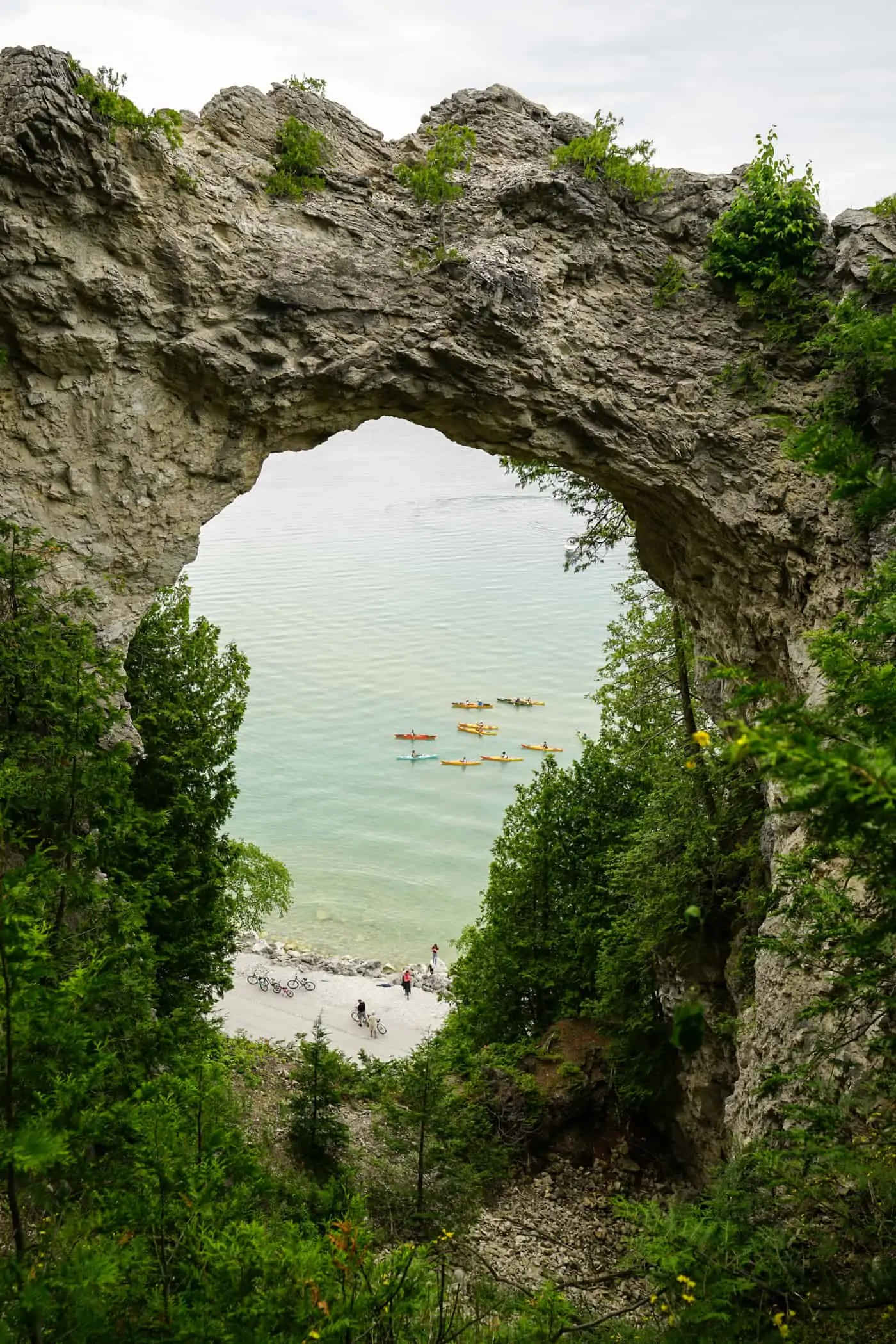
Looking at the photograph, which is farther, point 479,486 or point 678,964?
point 479,486

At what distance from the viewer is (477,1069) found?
495 inches

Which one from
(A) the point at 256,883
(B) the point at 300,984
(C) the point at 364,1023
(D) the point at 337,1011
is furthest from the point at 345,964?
(A) the point at 256,883

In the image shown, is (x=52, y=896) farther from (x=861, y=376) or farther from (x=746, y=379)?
(x=861, y=376)

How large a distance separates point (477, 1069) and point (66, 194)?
1225cm

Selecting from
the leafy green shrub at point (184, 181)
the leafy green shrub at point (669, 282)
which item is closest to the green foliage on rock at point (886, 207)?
the leafy green shrub at point (669, 282)

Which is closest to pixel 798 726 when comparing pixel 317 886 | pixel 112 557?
pixel 112 557

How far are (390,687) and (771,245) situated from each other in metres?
31.9

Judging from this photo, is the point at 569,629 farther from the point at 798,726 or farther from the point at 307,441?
the point at 798,726

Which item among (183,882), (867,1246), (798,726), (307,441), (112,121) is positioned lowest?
(867,1246)

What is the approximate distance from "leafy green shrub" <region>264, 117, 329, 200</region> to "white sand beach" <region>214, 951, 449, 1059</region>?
57.9 ft

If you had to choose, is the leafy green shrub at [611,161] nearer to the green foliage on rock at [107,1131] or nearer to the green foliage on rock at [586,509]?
the green foliage on rock at [586,509]

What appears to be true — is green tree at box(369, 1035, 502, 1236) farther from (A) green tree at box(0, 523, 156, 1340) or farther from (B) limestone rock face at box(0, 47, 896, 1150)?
(B) limestone rock face at box(0, 47, 896, 1150)

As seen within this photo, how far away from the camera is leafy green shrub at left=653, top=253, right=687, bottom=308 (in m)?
10.8

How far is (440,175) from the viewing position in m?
10.2
